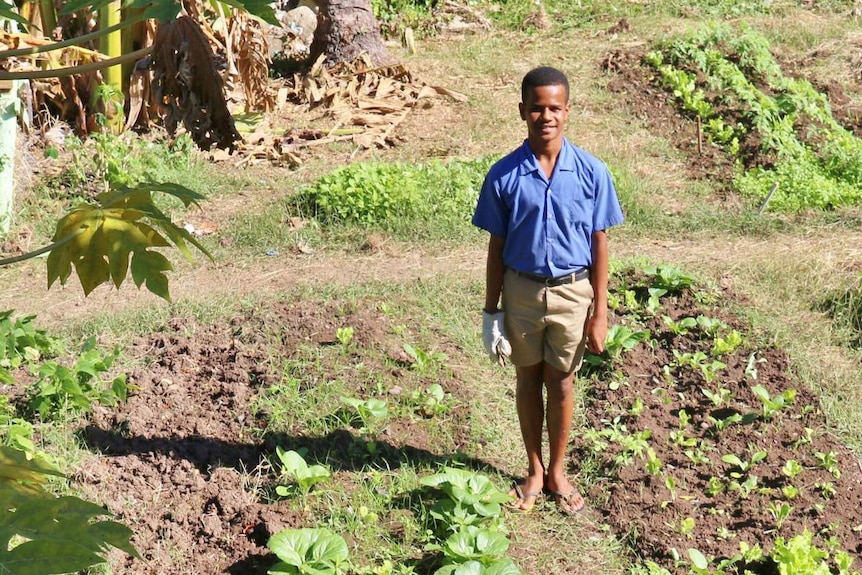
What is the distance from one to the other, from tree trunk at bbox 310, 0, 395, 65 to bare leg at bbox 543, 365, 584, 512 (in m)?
6.92

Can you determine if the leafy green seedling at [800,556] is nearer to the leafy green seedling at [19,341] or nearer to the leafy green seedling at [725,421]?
the leafy green seedling at [725,421]

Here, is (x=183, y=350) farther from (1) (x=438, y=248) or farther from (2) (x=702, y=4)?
(2) (x=702, y=4)

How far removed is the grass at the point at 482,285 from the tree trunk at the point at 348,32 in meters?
0.52

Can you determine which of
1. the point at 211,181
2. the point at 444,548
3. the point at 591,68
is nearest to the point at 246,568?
the point at 444,548

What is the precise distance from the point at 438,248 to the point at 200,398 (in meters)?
2.49

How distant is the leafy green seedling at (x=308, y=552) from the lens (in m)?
3.98

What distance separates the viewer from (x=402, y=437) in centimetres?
507

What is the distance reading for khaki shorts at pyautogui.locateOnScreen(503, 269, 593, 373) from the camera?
13.9 ft

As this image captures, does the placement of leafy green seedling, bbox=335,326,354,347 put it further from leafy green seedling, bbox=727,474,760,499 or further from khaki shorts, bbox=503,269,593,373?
leafy green seedling, bbox=727,474,760,499

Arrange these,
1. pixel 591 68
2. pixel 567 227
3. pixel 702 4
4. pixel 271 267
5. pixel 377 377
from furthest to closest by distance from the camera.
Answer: pixel 702 4
pixel 591 68
pixel 271 267
pixel 377 377
pixel 567 227

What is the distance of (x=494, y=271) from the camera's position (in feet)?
14.0

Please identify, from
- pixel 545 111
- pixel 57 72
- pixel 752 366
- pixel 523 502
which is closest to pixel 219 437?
pixel 523 502

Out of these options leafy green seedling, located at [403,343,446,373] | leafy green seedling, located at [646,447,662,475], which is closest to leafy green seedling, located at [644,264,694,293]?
leafy green seedling, located at [403,343,446,373]

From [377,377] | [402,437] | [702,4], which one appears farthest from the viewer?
[702,4]
